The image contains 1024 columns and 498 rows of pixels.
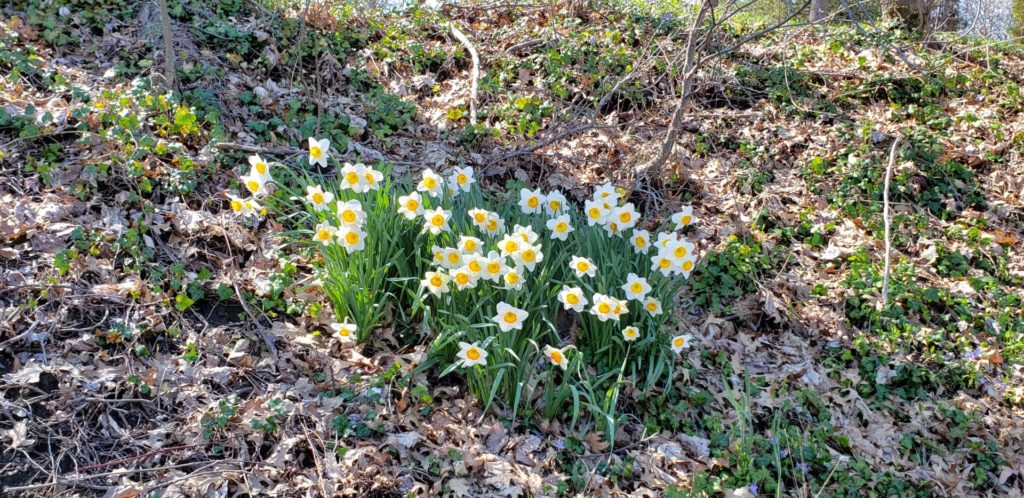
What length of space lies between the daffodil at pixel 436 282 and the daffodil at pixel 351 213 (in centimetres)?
40

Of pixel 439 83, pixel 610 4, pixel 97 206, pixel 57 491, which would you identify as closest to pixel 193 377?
pixel 57 491

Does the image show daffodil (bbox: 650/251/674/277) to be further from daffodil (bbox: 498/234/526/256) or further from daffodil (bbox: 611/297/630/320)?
daffodil (bbox: 498/234/526/256)

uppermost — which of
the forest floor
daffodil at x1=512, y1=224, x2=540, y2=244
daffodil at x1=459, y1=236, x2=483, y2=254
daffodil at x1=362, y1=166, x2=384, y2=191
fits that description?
daffodil at x1=362, y1=166, x2=384, y2=191

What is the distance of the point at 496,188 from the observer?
4711 millimetres

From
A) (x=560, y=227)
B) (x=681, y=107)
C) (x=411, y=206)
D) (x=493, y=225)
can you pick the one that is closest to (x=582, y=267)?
(x=560, y=227)

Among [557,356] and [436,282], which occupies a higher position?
[436,282]

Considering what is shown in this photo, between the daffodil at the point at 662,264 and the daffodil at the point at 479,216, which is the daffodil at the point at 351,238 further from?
the daffodil at the point at 662,264

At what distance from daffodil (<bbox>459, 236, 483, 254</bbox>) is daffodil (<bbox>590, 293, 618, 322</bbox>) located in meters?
0.55

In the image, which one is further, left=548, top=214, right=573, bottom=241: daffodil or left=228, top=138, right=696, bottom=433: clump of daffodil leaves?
left=548, top=214, right=573, bottom=241: daffodil

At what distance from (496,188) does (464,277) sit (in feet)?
5.78

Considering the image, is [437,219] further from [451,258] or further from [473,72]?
[473,72]

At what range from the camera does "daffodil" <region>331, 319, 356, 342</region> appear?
3102 millimetres

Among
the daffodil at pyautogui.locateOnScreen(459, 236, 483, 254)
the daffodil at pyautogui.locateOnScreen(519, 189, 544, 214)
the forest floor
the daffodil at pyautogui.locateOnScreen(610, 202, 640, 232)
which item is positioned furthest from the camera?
the daffodil at pyautogui.locateOnScreen(519, 189, 544, 214)

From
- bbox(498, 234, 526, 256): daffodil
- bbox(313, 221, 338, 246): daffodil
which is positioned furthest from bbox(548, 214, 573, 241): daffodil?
bbox(313, 221, 338, 246): daffodil
